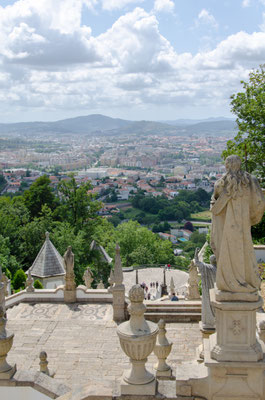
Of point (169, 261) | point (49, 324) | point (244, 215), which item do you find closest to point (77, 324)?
point (49, 324)

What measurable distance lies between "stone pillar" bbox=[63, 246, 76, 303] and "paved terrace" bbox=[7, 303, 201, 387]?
0.32m

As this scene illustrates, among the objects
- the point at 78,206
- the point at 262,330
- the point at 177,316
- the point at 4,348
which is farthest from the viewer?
the point at 78,206

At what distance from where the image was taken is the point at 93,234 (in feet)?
104

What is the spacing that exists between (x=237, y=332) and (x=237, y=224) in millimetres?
1386

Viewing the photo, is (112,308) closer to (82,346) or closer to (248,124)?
(82,346)

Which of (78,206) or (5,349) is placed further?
Answer: (78,206)

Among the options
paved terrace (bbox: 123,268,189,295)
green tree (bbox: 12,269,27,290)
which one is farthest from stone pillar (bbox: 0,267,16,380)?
paved terrace (bbox: 123,268,189,295)

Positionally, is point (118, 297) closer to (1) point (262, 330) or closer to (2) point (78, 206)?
(1) point (262, 330)

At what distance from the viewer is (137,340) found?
5.55 meters

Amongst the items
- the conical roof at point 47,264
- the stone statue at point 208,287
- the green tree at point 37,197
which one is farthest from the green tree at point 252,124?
the green tree at point 37,197

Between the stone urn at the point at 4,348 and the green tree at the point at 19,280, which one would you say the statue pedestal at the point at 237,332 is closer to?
the stone urn at the point at 4,348

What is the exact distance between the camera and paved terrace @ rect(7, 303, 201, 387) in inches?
394

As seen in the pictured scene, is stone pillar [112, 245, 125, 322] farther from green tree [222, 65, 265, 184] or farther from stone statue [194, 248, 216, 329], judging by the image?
green tree [222, 65, 265, 184]

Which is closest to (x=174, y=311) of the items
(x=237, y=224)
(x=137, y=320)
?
(x=137, y=320)
